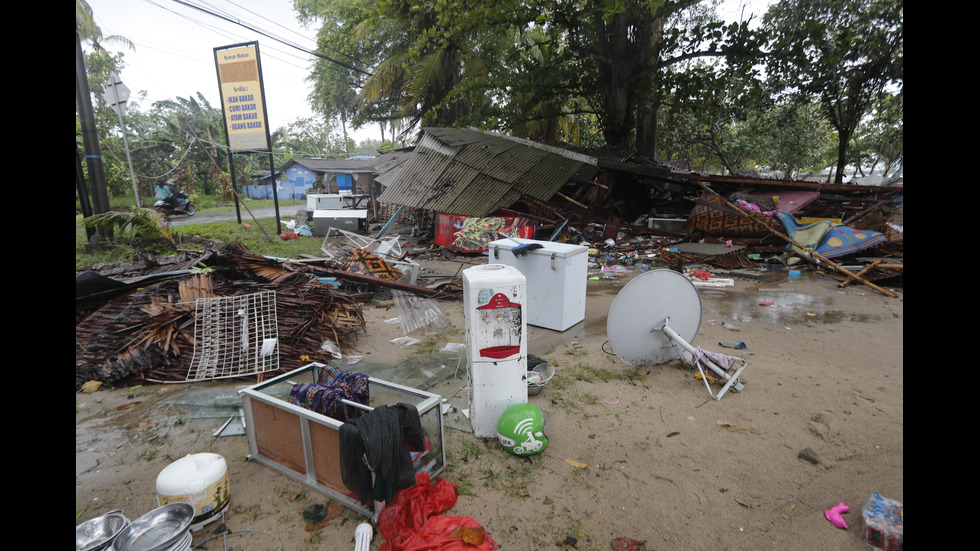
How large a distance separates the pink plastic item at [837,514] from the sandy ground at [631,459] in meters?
0.05

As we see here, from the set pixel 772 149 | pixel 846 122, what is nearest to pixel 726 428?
pixel 846 122

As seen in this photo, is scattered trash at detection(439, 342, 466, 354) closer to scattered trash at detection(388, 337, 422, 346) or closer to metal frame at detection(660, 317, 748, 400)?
scattered trash at detection(388, 337, 422, 346)

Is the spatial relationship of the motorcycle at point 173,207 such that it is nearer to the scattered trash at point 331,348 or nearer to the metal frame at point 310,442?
the scattered trash at point 331,348

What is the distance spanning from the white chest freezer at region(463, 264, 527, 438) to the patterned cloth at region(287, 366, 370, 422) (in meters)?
0.91

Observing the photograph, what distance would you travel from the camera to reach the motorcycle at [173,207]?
67.6ft

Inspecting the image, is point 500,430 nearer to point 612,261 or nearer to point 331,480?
point 331,480

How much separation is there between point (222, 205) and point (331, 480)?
1070 inches

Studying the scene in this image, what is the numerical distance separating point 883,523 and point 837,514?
27 centimetres

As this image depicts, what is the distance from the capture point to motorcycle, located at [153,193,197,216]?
811 inches

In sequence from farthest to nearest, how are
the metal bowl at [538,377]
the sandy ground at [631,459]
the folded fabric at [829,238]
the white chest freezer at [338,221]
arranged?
the white chest freezer at [338,221]
the folded fabric at [829,238]
the metal bowl at [538,377]
the sandy ground at [631,459]

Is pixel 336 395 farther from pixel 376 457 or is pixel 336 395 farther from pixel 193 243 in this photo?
pixel 193 243

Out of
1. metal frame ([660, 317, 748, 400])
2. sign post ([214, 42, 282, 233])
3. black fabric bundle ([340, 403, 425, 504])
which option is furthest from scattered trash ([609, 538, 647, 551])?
sign post ([214, 42, 282, 233])

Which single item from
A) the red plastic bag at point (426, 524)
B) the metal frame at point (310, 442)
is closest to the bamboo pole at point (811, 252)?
the metal frame at point (310, 442)

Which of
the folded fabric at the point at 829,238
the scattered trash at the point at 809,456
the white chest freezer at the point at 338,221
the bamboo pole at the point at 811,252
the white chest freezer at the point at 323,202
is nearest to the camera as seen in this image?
the scattered trash at the point at 809,456
